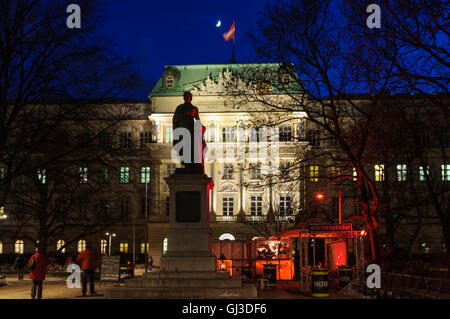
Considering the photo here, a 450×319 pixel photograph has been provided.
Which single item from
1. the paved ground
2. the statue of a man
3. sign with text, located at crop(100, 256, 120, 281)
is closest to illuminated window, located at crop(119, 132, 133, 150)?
the statue of a man

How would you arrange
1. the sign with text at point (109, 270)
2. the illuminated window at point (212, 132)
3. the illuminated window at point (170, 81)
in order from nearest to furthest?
the sign with text at point (109, 270), the illuminated window at point (212, 132), the illuminated window at point (170, 81)

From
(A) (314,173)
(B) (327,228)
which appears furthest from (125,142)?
(A) (314,173)

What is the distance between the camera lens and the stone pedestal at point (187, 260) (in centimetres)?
1656

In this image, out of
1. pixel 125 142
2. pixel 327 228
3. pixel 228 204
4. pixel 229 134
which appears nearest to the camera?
pixel 125 142

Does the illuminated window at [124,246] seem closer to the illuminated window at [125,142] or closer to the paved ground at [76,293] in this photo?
the paved ground at [76,293]

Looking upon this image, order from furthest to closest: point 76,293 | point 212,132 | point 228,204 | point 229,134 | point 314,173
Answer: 1. point 229,134
2. point 212,132
3. point 228,204
4. point 314,173
5. point 76,293

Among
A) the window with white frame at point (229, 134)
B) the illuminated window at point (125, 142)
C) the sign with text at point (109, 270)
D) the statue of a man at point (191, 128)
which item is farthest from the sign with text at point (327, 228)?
the window with white frame at point (229, 134)

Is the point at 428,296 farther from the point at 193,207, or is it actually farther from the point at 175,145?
the point at 175,145

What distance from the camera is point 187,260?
17.6 m

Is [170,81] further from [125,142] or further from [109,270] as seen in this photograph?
[125,142]

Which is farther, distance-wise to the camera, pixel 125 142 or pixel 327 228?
pixel 327 228

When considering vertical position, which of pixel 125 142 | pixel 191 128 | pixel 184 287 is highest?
pixel 191 128

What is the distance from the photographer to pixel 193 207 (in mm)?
17891

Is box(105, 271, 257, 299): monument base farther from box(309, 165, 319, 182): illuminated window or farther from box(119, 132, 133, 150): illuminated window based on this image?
box(309, 165, 319, 182): illuminated window
